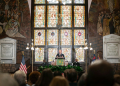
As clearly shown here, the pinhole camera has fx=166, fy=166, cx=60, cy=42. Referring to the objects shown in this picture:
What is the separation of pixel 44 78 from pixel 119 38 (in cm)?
1204

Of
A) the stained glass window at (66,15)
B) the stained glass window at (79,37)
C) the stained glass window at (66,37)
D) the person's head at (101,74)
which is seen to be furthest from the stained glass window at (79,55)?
the person's head at (101,74)

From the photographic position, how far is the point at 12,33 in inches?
545

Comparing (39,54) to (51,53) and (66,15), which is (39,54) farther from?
(66,15)

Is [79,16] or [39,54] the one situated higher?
[79,16]

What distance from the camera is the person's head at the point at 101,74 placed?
1.21m

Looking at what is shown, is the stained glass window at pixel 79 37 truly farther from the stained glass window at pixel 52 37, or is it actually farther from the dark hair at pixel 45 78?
the dark hair at pixel 45 78

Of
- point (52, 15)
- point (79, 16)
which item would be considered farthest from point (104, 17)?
point (52, 15)

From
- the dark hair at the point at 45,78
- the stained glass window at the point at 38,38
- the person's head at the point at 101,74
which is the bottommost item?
the dark hair at the point at 45,78

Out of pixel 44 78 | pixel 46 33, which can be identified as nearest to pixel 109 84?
pixel 44 78

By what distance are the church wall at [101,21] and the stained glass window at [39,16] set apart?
4251 millimetres

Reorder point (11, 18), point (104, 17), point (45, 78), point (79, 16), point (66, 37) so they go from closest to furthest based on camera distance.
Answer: point (45, 78), point (11, 18), point (104, 17), point (66, 37), point (79, 16)

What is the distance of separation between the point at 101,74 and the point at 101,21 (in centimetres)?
1382

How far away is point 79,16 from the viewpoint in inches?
598

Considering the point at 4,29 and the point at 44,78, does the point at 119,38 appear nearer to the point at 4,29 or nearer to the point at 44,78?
the point at 4,29
